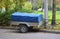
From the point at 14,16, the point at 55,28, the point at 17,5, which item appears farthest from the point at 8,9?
the point at 55,28

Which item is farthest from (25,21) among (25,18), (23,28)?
(23,28)

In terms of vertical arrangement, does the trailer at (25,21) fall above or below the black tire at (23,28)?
above

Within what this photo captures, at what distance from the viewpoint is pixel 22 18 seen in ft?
50.0

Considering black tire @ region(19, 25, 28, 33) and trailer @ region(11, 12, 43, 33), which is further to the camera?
black tire @ region(19, 25, 28, 33)

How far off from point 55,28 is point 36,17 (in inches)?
87.6

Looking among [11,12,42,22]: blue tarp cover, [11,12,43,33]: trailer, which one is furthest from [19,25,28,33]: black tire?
[11,12,42,22]: blue tarp cover

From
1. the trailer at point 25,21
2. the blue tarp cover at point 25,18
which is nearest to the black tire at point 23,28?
the trailer at point 25,21

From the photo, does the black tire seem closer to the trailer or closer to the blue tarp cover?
the trailer

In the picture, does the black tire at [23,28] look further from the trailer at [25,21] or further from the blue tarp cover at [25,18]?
the blue tarp cover at [25,18]

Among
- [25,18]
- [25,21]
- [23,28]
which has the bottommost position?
[23,28]

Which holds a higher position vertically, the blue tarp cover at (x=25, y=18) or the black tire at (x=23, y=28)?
the blue tarp cover at (x=25, y=18)

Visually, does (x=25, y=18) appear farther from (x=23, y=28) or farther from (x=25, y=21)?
(x=23, y=28)

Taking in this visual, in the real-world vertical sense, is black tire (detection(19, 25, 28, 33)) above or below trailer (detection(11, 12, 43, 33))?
below

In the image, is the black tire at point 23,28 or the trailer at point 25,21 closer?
the trailer at point 25,21
